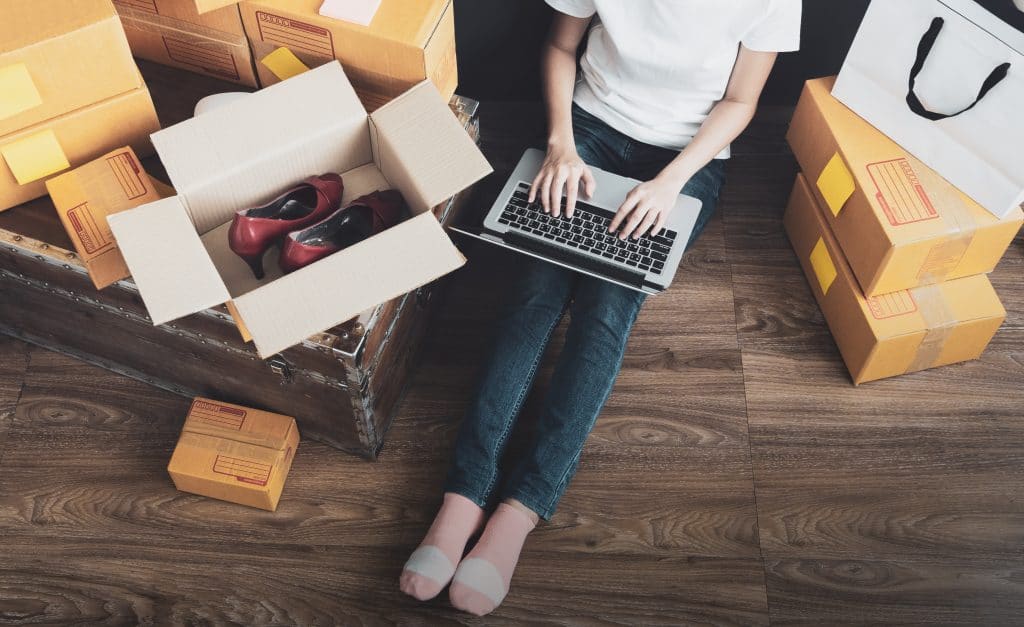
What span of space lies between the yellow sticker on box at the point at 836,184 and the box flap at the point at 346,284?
79cm

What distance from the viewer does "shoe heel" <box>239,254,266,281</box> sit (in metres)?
1.27

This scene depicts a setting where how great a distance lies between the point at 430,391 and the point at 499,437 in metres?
0.24

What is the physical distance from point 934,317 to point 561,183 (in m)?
0.72

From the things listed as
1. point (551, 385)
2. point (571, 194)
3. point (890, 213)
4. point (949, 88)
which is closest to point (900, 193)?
point (890, 213)

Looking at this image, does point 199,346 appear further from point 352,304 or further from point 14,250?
point 352,304

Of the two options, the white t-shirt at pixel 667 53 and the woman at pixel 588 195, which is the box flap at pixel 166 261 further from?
the white t-shirt at pixel 667 53

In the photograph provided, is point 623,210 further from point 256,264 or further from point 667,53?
point 256,264

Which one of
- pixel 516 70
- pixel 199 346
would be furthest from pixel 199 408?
pixel 516 70

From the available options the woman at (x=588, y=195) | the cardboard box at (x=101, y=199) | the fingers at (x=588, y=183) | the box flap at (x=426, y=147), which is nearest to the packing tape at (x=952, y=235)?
the woman at (x=588, y=195)

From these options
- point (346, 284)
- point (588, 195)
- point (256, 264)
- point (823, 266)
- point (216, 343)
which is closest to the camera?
point (346, 284)

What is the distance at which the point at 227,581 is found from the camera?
1410 millimetres

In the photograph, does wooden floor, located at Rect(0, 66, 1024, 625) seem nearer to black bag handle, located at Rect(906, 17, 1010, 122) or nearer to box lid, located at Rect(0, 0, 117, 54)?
black bag handle, located at Rect(906, 17, 1010, 122)

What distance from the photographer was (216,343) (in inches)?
54.4

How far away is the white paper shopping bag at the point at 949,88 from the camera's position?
1336 millimetres
